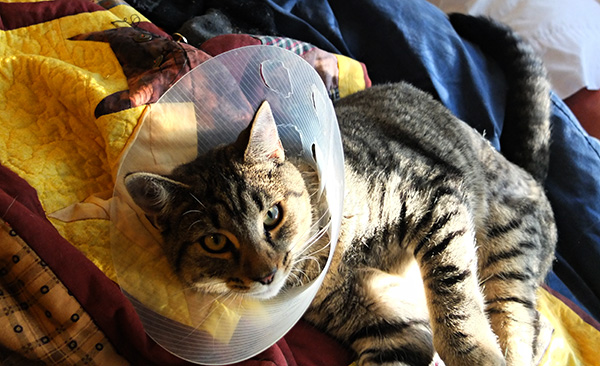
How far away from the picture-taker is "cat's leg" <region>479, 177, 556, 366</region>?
1.24m

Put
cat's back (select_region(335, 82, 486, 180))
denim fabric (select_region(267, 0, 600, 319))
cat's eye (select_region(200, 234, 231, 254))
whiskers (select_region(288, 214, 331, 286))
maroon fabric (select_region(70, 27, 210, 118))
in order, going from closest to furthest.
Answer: cat's eye (select_region(200, 234, 231, 254))
whiskers (select_region(288, 214, 331, 286))
maroon fabric (select_region(70, 27, 210, 118))
cat's back (select_region(335, 82, 486, 180))
denim fabric (select_region(267, 0, 600, 319))

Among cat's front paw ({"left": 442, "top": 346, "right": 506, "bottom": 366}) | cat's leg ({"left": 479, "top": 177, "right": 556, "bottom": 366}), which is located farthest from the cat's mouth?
cat's leg ({"left": 479, "top": 177, "right": 556, "bottom": 366})

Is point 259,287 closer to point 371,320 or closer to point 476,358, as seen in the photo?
point 371,320

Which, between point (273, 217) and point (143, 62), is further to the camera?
point (143, 62)

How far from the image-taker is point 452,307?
1.08 m

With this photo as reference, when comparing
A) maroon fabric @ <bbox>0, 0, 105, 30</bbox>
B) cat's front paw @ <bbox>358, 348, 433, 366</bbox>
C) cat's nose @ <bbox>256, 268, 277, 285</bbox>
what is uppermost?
maroon fabric @ <bbox>0, 0, 105, 30</bbox>

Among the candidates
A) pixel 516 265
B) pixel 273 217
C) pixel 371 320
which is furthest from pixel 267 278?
pixel 516 265

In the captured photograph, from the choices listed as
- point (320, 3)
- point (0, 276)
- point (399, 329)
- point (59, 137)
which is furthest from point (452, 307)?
point (320, 3)

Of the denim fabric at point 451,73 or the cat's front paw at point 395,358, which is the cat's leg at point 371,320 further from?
the denim fabric at point 451,73

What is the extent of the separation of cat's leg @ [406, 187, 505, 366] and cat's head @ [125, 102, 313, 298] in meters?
0.37

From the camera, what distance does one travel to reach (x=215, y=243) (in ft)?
2.89

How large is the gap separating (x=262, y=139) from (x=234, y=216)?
164 millimetres

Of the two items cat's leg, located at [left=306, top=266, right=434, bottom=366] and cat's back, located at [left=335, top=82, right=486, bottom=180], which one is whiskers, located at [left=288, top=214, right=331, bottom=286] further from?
cat's back, located at [left=335, top=82, right=486, bottom=180]

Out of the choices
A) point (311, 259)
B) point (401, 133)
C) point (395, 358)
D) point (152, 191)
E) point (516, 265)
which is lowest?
point (395, 358)
